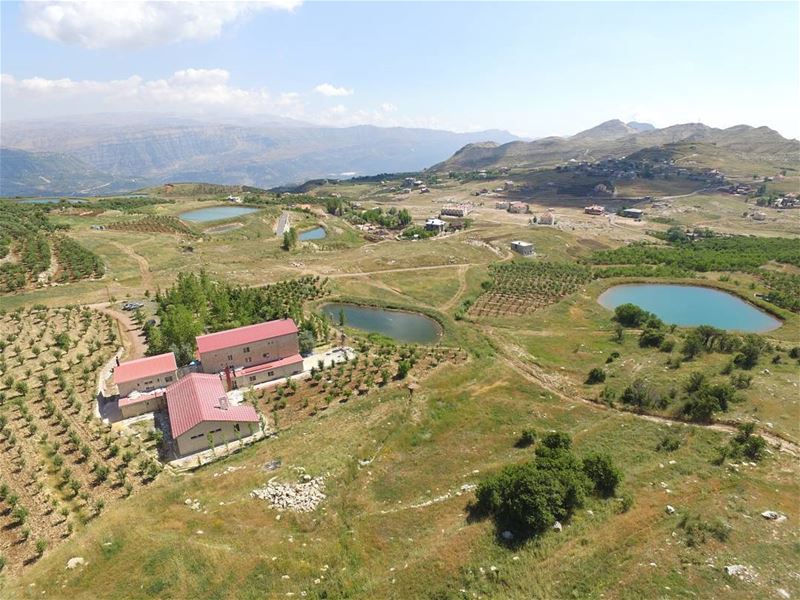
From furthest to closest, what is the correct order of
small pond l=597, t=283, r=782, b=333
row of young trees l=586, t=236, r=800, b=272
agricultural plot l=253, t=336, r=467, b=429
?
row of young trees l=586, t=236, r=800, b=272 < small pond l=597, t=283, r=782, b=333 < agricultural plot l=253, t=336, r=467, b=429

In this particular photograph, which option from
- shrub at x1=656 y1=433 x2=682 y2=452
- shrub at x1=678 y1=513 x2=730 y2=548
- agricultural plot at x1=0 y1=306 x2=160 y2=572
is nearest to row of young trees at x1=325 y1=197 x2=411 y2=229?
agricultural plot at x1=0 y1=306 x2=160 y2=572

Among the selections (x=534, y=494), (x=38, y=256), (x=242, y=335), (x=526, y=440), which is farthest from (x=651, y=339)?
(x=38, y=256)

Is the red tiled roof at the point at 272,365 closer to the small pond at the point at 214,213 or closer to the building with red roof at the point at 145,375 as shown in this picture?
the building with red roof at the point at 145,375

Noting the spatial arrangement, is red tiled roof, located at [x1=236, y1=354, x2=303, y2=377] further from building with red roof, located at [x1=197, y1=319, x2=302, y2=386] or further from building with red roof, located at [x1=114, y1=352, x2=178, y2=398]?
building with red roof, located at [x1=114, y1=352, x2=178, y2=398]

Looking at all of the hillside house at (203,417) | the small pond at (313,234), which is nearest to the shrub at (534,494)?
the hillside house at (203,417)

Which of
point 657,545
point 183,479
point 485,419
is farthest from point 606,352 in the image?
point 183,479

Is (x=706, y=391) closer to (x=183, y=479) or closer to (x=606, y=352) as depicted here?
(x=606, y=352)
